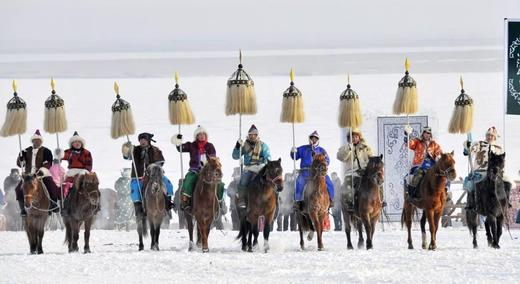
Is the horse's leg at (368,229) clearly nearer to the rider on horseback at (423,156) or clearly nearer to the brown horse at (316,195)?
the brown horse at (316,195)

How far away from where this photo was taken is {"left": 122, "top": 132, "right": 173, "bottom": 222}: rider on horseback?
19.0 metres

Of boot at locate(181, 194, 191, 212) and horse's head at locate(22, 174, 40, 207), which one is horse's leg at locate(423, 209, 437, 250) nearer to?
boot at locate(181, 194, 191, 212)

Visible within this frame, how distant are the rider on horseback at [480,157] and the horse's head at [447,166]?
31.9 inches

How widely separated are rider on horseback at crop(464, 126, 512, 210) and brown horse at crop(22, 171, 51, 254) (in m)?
5.16

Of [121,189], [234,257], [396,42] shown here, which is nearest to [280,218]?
[121,189]

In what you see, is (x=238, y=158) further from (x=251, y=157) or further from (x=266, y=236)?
(x=266, y=236)

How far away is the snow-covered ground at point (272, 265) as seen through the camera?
14.4 metres

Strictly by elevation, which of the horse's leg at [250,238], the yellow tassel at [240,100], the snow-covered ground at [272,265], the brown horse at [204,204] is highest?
the yellow tassel at [240,100]

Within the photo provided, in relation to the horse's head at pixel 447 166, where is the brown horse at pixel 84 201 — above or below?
below

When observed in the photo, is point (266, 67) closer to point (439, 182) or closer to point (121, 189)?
point (121, 189)

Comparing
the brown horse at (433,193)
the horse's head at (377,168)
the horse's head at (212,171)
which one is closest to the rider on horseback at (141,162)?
the horse's head at (212,171)

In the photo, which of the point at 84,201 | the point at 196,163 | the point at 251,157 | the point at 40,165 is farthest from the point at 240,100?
the point at 40,165

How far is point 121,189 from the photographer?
25781 mm

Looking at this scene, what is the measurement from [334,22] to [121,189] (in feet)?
112
